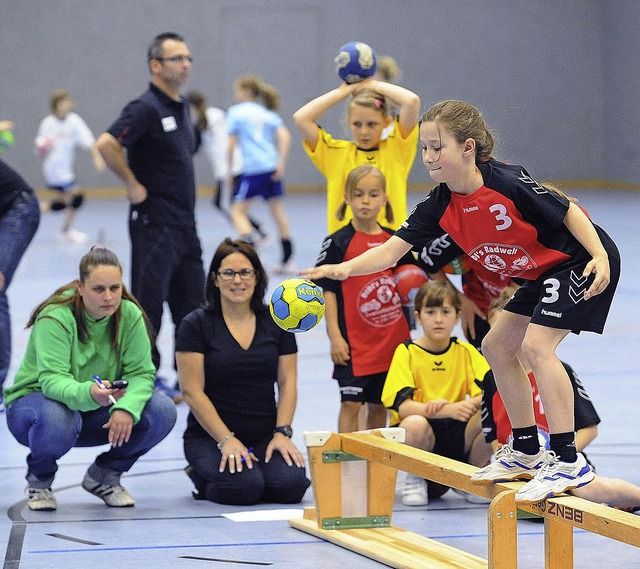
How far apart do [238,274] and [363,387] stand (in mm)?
799

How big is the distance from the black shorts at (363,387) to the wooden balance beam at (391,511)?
0.70 m

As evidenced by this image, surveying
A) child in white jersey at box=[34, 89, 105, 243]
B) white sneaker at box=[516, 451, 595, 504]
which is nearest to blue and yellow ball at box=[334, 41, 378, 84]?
white sneaker at box=[516, 451, 595, 504]

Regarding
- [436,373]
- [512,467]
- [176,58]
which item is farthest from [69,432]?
[176,58]

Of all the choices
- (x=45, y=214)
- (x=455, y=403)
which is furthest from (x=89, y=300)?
(x=45, y=214)

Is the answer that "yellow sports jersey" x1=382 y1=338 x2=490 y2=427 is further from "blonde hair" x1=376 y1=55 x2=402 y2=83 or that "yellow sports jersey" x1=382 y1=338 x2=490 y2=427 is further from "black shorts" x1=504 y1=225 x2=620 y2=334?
"blonde hair" x1=376 y1=55 x2=402 y2=83

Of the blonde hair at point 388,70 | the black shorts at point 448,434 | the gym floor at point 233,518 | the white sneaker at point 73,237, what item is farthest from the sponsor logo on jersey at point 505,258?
the white sneaker at point 73,237

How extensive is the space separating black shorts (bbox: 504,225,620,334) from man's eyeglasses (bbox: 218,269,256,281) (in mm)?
1660

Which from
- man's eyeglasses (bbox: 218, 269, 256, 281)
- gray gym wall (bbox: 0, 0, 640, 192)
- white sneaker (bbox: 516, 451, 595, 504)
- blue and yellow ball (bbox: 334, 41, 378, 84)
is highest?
gray gym wall (bbox: 0, 0, 640, 192)

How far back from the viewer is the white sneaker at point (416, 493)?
4867 millimetres

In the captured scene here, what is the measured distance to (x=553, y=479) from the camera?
3631 mm

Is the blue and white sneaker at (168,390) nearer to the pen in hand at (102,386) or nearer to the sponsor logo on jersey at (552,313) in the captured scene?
the pen in hand at (102,386)

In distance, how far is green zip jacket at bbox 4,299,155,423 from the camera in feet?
15.6

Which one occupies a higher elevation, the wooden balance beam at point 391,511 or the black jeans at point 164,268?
the black jeans at point 164,268

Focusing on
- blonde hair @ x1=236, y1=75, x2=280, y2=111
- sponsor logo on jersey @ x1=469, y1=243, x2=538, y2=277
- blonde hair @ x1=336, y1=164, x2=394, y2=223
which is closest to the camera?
sponsor logo on jersey @ x1=469, y1=243, x2=538, y2=277
